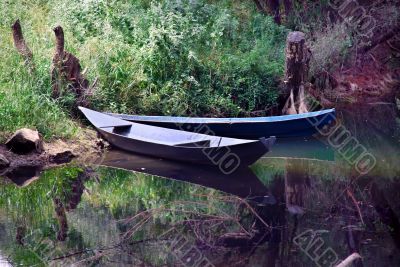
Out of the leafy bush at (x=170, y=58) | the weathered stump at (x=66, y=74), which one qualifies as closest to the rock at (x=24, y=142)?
the weathered stump at (x=66, y=74)

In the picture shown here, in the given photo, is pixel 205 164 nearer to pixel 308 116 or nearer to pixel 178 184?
pixel 178 184

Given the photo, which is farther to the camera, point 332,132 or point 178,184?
point 332,132

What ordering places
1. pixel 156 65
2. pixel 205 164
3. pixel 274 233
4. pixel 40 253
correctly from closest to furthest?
pixel 40 253 → pixel 274 233 → pixel 205 164 → pixel 156 65

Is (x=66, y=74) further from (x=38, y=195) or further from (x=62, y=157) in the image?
(x=38, y=195)

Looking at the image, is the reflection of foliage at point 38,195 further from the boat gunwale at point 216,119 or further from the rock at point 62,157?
the boat gunwale at point 216,119

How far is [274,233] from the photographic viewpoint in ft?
24.2

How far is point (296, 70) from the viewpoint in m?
12.4

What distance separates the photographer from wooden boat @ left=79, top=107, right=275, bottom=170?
31.6ft

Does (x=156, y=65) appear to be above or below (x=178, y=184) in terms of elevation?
above

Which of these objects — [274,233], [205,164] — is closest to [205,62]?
[205,164]

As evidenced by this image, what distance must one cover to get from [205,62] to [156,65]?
115 centimetres

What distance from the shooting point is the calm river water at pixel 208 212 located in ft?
22.2

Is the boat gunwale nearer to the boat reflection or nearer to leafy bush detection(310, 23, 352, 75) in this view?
the boat reflection

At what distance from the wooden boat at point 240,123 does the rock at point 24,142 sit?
1790 millimetres
